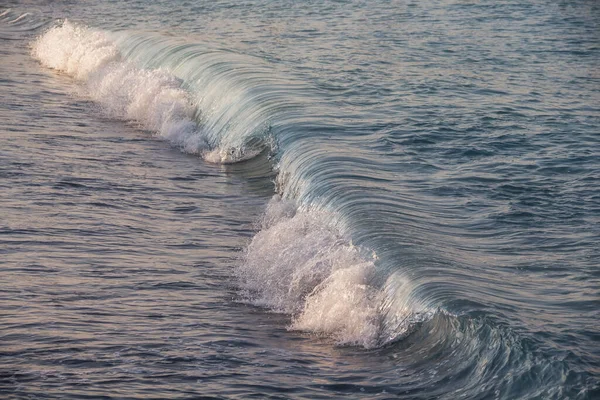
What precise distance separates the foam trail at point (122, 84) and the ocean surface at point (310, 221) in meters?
0.10

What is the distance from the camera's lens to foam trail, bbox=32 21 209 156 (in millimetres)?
19734

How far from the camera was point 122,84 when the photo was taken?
2341 cm

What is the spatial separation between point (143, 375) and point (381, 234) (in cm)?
419

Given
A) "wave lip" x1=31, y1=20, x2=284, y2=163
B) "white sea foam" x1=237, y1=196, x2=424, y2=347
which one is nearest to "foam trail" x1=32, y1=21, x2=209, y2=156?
"wave lip" x1=31, y1=20, x2=284, y2=163

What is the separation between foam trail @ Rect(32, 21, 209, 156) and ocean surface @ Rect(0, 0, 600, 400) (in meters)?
0.10

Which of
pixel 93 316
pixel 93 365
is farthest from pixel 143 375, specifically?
pixel 93 316

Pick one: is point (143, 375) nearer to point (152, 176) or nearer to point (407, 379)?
point (407, 379)

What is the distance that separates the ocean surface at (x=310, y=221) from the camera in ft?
29.6

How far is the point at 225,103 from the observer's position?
20797mm

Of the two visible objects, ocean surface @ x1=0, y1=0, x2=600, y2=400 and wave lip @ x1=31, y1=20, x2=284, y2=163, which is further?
wave lip @ x1=31, y1=20, x2=284, y2=163

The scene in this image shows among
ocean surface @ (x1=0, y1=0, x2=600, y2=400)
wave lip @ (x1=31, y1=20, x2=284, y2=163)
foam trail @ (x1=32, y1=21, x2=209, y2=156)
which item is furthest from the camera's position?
foam trail @ (x1=32, y1=21, x2=209, y2=156)

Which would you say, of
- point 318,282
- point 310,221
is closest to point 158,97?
point 310,221

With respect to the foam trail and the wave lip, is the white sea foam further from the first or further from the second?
the foam trail

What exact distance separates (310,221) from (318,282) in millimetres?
1939
